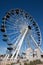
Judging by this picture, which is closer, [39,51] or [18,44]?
[18,44]

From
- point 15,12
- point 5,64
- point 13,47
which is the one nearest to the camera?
point 5,64

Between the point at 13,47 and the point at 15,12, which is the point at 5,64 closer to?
the point at 13,47

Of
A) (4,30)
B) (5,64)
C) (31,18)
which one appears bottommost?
(5,64)

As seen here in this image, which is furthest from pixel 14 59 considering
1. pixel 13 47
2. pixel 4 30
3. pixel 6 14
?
pixel 6 14

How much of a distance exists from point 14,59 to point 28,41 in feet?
22.4

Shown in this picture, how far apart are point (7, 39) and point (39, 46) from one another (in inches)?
479

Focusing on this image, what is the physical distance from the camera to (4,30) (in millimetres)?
48562

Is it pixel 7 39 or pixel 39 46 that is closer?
pixel 7 39

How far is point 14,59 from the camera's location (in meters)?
48.7

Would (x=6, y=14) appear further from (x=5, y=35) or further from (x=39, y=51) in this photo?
(x=39, y=51)

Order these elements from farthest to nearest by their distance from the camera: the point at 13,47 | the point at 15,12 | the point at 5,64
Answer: the point at 15,12 → the point at 13,47 → the point at 5,64

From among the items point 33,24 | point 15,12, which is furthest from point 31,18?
point 15,12

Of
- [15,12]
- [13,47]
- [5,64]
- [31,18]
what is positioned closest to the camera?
[5,64]

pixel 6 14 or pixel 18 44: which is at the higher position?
pixel 6 14
